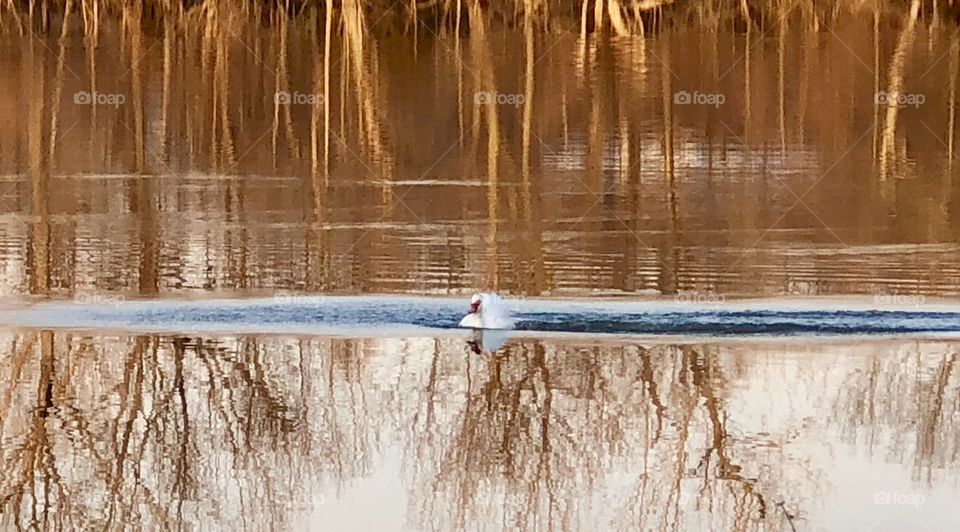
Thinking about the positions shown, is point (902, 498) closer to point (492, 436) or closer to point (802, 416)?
point (802, 416)

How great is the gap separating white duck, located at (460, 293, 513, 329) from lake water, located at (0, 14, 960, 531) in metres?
0.14

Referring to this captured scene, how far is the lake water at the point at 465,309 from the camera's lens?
34.2 feet

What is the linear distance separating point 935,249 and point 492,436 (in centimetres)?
752

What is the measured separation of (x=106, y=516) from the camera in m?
9.95

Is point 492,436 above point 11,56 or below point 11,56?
below

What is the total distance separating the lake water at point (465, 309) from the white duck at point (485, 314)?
0.45 feet

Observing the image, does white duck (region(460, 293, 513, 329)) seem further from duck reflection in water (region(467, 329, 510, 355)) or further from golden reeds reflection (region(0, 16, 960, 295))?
golden reeds reflection (region(0, 16, 960, 295))

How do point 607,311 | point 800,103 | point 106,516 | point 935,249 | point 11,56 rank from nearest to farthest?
point 106,516 < point 607,311 < point 935,249 < point 800,103 < point 11,56

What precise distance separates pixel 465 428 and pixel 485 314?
2240 mm

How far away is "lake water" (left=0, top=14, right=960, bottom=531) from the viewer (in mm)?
10430

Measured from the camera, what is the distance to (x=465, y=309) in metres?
14.6

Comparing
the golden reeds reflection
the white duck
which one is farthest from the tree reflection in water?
the golden reeds reflection

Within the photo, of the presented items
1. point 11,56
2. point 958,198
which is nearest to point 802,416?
point 958,198

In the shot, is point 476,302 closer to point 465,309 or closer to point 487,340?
point 487,340
